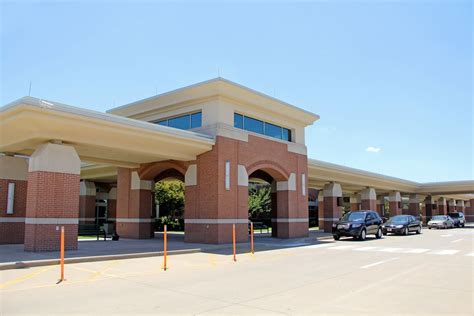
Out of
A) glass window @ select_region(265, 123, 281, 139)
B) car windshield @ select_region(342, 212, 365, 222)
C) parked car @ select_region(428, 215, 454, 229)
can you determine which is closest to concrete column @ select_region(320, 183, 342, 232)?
car windshield @ select_region(342, 212, 365, 222)

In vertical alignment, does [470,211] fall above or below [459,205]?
below

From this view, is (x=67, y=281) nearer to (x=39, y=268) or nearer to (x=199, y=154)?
(x=39, y=268)

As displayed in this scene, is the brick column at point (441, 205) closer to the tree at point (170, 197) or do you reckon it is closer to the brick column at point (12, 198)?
the tree at point (170, 197)

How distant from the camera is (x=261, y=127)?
24.8 metres

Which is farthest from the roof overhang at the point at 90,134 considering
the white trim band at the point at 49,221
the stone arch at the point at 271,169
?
the stone arch at the point at 271,169

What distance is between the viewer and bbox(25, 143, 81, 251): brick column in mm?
15789

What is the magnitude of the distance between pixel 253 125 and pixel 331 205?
15683 millimetres

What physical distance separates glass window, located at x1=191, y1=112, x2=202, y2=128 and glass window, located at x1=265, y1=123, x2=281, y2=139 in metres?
4.45

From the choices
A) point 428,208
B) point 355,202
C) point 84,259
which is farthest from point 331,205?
point 428,208

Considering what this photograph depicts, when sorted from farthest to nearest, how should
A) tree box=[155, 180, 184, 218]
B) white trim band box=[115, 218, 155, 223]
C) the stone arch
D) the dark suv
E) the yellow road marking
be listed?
tree box=[155, 180, 184, 218], the dark suv, white trim band box=[115, 218, 155, 223], the stone arch, the yellow road marking

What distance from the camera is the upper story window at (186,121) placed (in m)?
22.8

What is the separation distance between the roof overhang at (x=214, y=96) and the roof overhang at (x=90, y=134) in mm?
2571

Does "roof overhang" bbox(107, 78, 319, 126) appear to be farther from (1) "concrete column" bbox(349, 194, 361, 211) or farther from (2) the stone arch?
(1) "concrete column" bbox(349, 194, 361, 211)

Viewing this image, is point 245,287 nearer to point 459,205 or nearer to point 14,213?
point 14,213
